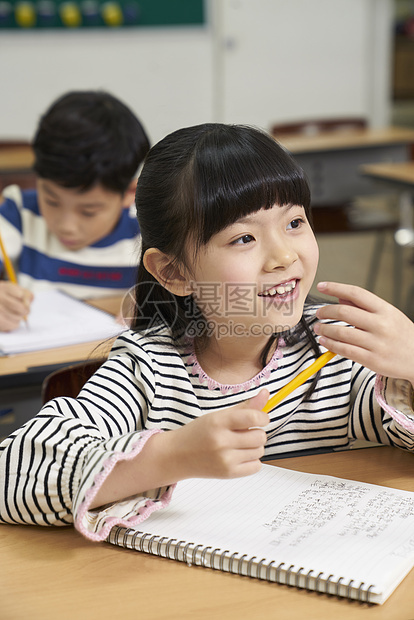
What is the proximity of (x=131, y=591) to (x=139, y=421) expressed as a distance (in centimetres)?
31

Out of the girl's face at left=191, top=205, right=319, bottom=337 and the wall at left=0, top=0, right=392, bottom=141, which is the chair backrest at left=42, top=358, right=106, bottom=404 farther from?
the wall at left=0, top=0, right=392, bottom=141

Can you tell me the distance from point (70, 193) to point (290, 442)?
98cm

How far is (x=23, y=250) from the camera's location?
198cm

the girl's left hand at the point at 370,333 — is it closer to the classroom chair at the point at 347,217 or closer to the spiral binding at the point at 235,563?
the spiral binding at the point at 235,563

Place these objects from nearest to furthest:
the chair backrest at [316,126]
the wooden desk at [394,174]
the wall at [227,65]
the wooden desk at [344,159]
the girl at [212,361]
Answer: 1. the girl at [212,361]
2. the wooden desk at [394,174]
3. the wooden desk at [344,159]
4. the chair backrest at [316,126]
5. the wall at [227,65]

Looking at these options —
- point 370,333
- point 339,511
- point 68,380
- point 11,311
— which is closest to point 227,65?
point 11,311

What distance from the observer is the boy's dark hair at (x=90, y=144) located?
5.85ft

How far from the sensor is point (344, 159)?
3.49 metres

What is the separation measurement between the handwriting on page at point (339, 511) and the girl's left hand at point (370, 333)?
0.13 metres

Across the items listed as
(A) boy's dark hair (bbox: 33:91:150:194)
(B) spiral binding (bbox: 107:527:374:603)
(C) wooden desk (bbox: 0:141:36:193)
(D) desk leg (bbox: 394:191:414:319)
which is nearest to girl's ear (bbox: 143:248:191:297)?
(B) spiral binding (bbox: 107:527:374:603)

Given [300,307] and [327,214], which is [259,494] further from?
[327,214]

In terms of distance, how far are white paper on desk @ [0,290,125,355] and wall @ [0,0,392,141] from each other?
3207mm

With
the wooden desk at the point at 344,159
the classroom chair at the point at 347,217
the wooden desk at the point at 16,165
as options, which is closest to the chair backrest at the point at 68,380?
the wooden desk at the point at 16,165

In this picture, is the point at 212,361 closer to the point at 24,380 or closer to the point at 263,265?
the point at 263,265
